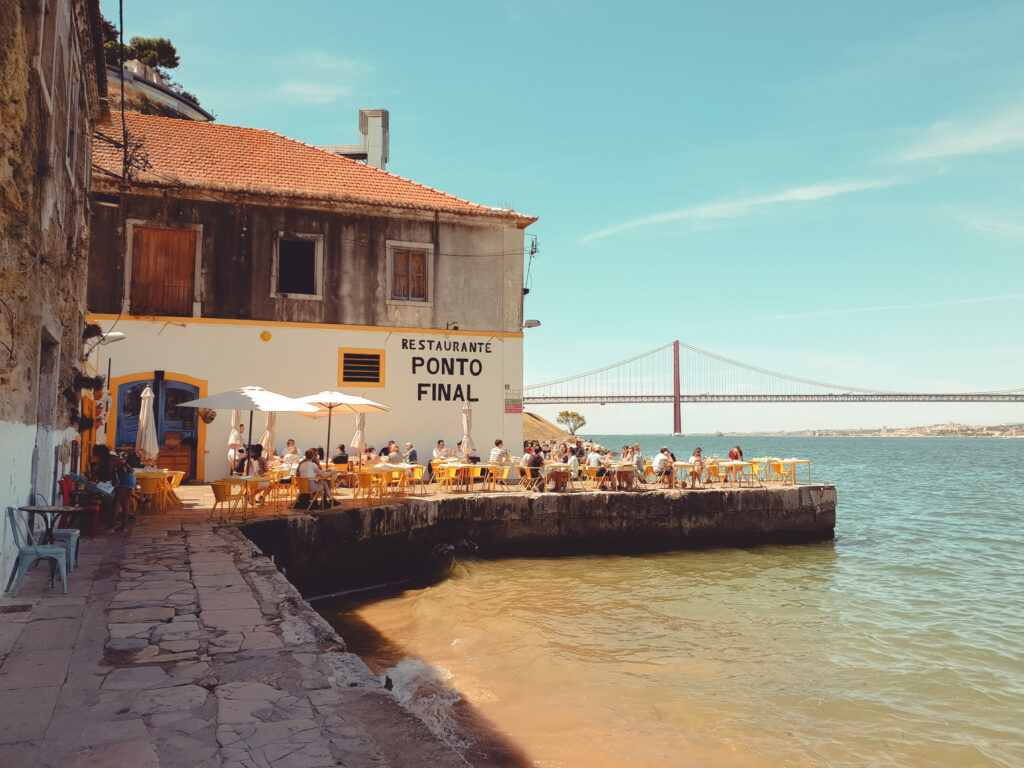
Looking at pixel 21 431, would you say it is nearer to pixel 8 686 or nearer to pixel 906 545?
pixel 8 686

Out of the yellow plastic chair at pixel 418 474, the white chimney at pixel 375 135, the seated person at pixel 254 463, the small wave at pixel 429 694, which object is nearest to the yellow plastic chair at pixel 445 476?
the yellow plastic chair at pixel 418 474

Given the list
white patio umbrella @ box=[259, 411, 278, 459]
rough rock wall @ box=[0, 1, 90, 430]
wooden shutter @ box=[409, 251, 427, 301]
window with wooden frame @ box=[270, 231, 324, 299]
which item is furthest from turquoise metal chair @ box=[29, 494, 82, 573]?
wooden shutter @ box=[409, 251, 427, 301]

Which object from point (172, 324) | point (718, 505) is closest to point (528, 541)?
point (718, 505)

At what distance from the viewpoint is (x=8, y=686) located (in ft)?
12.5

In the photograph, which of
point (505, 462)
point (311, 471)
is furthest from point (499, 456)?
point (311, 471)

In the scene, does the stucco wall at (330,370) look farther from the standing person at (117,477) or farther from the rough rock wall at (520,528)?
the standing person at (117,477)

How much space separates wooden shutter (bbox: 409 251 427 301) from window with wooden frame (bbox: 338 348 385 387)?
1656mm

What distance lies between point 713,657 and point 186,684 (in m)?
6.05

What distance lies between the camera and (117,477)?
9312 millimetres

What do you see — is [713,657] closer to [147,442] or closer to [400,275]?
[147,442]

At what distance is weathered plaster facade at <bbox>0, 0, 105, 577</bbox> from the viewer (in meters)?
5.38

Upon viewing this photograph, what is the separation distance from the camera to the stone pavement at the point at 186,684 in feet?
10.4

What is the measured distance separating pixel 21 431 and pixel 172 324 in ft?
32.7

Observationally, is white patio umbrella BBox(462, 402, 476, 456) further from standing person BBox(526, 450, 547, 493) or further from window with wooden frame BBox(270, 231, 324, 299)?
window with wooden frame BBox(270, 231, 324, 299)
